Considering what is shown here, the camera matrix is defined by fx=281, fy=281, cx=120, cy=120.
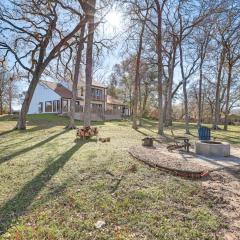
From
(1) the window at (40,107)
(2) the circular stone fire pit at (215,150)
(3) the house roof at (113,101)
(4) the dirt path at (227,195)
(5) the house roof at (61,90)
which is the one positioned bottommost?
(4) the dirt path at (227,195)

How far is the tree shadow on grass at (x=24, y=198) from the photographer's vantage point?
4.18 m

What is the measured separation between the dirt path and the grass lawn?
167 mm

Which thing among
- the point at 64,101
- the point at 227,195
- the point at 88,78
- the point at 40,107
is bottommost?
the point at 227,195

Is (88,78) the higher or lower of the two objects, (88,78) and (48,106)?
the higher

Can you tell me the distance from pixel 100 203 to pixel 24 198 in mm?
1364

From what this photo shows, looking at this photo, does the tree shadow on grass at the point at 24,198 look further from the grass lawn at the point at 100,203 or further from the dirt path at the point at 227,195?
the dirt path at the point at 227,195

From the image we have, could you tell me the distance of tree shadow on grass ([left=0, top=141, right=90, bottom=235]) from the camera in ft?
13.7

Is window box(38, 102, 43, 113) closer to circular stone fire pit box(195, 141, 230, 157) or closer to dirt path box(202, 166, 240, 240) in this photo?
circular stone fire pit box(195, 141, 230, 157)

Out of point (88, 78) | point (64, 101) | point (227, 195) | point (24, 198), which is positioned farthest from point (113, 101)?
point (24, 198)

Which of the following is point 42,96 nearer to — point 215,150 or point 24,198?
point 215,150

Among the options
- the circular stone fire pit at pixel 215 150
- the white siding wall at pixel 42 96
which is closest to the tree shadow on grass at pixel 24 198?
the circular stone fire pit at pixel 215 150

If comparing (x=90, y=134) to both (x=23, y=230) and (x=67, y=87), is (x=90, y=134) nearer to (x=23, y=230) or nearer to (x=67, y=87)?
(x=23, y=230)

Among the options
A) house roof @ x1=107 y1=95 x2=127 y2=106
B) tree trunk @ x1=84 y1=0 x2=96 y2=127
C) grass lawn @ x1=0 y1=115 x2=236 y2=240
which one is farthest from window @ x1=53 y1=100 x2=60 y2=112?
grass lawn @ x1=0 y1=115 x2=236 y2=240

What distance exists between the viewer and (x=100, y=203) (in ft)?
15.4
